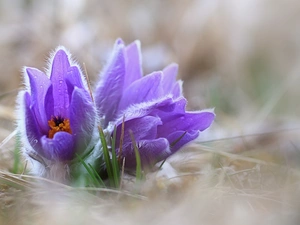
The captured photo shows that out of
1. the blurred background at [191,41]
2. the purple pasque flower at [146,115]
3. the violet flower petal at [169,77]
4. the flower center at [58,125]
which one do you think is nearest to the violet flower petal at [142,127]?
the purple pasque flower at [146,115]

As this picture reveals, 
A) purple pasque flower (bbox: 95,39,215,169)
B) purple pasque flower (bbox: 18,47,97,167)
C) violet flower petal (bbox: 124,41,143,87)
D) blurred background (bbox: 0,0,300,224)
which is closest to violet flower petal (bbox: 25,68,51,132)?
purple pasque flower (bbox: 18,47,97,167)

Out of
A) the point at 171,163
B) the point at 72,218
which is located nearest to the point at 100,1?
the point at 171,163

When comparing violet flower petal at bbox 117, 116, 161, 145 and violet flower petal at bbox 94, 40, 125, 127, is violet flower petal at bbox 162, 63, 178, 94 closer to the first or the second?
violet flower petal at bbox 94, 40, 125, 127

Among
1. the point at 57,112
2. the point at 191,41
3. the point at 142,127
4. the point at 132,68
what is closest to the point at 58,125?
the point at 57,112

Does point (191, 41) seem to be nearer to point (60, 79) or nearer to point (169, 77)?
point (169, 77)

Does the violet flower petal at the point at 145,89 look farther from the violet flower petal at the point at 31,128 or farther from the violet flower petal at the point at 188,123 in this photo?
the violet flower petal at the point at 31,128

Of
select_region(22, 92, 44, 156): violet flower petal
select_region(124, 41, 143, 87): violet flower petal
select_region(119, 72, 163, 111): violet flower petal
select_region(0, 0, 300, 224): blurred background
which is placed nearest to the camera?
select_region(22, 92, 44, 156): violet flower petal
